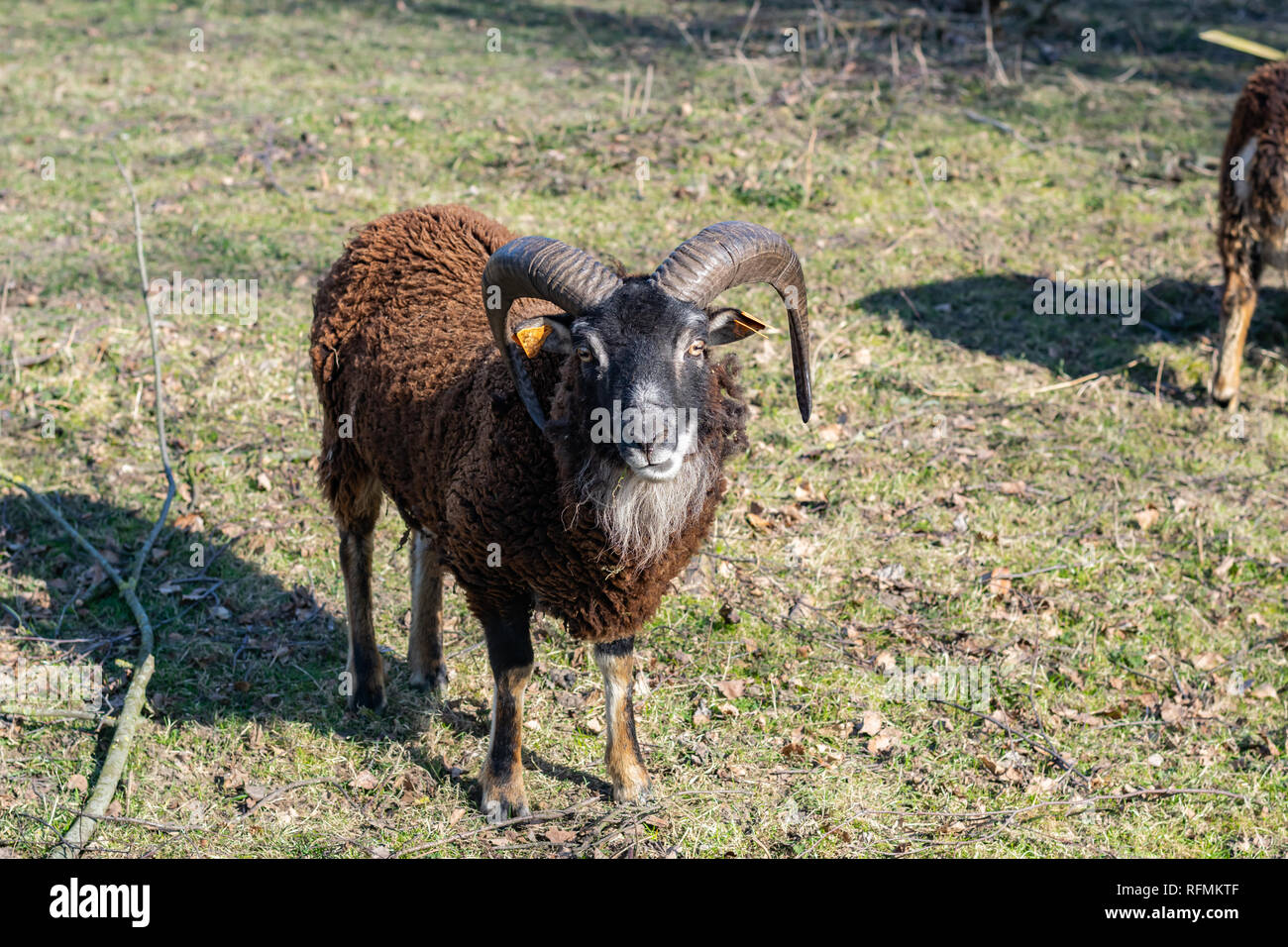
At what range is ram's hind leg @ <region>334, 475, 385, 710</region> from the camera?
5926mm

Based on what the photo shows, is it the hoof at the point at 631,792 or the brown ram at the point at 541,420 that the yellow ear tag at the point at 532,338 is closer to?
the brown ram at the point at 541,420

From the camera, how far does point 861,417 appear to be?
322 inches

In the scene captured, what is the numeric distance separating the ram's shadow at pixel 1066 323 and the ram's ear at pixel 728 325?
4.94 meters

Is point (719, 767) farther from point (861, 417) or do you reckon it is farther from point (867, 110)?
point (867, 110)

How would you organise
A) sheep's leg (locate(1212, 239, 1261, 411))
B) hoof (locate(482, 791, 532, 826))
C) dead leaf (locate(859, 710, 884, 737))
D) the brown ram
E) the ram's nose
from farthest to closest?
sheep's leg (locate(1212, 239, 1261, 411)), dead leaf (locate(859, 710, 884, 737)), hoof (locate(482, 791, 532, 826)), the brown ram, the ram's nose

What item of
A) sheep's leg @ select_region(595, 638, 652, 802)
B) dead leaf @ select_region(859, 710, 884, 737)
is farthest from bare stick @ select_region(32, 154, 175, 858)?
dead leaf @ select_region(859, 710, 884, 737)

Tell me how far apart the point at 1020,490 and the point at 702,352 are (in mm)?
3734

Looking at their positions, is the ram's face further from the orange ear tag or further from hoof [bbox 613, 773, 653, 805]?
hoof [bbox 613, 773, 653, 805]

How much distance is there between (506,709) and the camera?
5.09 m

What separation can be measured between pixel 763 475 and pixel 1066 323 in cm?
365

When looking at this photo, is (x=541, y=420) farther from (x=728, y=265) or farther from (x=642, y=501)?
(x=728, y=265)

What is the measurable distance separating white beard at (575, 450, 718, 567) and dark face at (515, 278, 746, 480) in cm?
14

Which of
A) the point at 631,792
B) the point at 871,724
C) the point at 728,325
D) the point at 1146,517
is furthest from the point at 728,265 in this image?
the point at 1146,517
